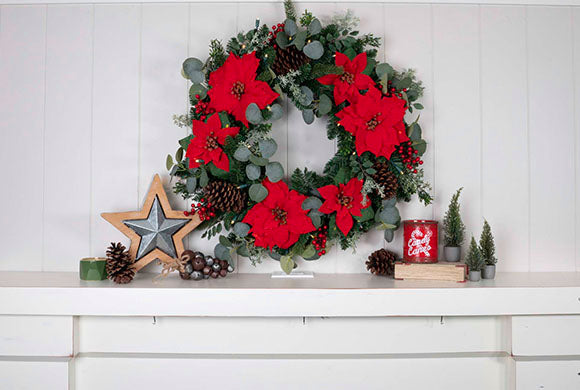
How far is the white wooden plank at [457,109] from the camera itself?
1381 mm

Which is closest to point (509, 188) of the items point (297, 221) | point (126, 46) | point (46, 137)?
point (297, 221)

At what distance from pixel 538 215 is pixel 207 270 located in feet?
3.53

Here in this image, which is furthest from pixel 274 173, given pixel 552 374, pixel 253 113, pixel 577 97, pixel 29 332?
pixel 577 97

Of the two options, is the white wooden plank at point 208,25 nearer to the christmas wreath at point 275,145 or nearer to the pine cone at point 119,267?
the christmas wreath at point 275,145

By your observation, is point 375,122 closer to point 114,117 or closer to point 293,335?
point 293,335

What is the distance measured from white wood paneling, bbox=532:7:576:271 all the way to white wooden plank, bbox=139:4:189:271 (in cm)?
115

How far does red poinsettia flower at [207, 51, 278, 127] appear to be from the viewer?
1.20m

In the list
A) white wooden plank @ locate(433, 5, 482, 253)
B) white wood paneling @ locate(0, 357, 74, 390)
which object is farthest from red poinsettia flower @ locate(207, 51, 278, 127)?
white wood paneling @ locate(0, 357, 74, 390)

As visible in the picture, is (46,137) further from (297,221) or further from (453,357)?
(453,357)

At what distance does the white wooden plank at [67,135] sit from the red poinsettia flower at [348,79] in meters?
0.79

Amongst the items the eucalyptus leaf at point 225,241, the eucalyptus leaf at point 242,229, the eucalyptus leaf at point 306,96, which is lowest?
the eucalyptus leaf at point 225,241

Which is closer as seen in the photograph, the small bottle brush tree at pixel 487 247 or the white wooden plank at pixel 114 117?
the small bottle brush tree at pixel 487 247

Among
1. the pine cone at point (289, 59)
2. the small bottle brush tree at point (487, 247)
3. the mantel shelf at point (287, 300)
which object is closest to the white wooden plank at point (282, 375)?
the mantel shelf at point (287, 300)

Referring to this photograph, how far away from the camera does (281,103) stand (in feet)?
4.41
